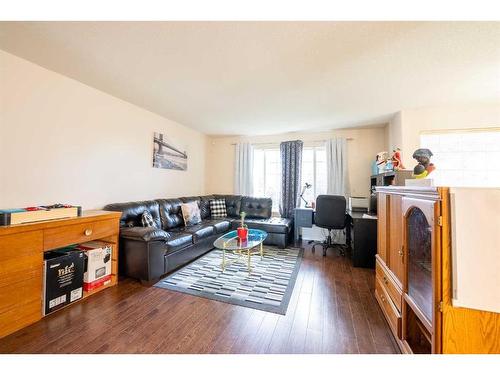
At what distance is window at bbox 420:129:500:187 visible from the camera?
2.83 meters

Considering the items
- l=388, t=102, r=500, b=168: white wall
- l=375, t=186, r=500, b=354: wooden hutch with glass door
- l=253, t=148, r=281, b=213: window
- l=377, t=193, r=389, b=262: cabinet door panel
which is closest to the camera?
l=375, t=186, r=500, b=354: wooden hutch with glass door

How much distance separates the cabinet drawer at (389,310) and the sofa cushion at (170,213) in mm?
2752

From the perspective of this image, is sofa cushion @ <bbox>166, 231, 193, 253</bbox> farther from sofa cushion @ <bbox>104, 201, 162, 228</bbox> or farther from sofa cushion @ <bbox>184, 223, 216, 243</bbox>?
sofa cushion @ <bbox>104, 201, 162, 228</bbox>

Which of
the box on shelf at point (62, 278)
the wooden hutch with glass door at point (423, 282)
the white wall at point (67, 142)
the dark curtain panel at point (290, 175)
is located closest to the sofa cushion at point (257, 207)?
the dark curtain panel at point (290, 175)

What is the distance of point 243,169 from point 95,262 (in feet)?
10.5

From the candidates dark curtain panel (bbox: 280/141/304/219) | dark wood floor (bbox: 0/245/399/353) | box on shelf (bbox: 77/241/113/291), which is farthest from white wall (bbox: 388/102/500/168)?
box on shelf (bbox: 77/241/113/291)

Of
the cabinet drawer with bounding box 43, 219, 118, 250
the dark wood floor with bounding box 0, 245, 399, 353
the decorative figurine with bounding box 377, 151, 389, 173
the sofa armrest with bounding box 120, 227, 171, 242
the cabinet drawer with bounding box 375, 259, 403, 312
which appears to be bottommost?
the dark wood floor with bounding box 0, 245, 399, 353

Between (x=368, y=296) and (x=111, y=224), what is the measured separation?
109 inches

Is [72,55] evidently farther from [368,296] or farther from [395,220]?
[368,296]

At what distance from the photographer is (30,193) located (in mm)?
1987

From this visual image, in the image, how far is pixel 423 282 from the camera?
1.18 m

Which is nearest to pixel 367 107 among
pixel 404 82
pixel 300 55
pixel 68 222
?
pixel 404 82

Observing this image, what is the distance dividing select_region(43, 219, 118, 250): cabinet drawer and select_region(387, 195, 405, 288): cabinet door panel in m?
2.64

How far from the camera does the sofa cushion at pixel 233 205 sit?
4395 millimetres
